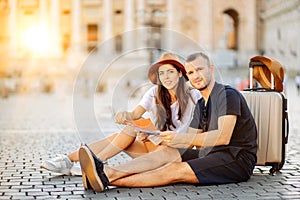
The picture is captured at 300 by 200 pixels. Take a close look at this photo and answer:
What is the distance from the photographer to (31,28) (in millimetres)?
60188

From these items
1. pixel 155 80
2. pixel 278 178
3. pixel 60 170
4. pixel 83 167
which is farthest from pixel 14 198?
pixel 278 178

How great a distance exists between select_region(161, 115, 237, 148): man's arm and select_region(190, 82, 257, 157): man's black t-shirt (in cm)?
6

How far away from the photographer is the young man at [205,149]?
21.6ft

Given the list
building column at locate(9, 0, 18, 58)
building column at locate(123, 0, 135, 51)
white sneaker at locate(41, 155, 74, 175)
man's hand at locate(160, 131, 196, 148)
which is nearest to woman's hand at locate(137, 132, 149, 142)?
man's hand at locate(160, 131, 196, 148)

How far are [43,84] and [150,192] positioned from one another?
3221 centimetres

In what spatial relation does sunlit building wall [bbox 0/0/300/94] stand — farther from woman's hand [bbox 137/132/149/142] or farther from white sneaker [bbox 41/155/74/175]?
woman's hand [bbox 137/132/149/142]

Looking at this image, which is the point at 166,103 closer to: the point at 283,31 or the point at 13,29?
the point at 283,31

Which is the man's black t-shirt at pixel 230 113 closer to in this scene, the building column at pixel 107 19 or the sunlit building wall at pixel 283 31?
the sunlit building wall at pixel 283 31

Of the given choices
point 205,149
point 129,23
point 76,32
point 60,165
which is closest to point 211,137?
point 205,149

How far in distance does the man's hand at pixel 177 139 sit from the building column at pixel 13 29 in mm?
52900

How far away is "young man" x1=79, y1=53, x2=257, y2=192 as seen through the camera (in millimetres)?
6586

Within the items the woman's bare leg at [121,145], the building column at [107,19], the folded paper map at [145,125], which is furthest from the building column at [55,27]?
the folded paper map at [145,125]

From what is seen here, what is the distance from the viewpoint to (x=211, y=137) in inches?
262

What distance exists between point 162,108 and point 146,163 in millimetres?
658
